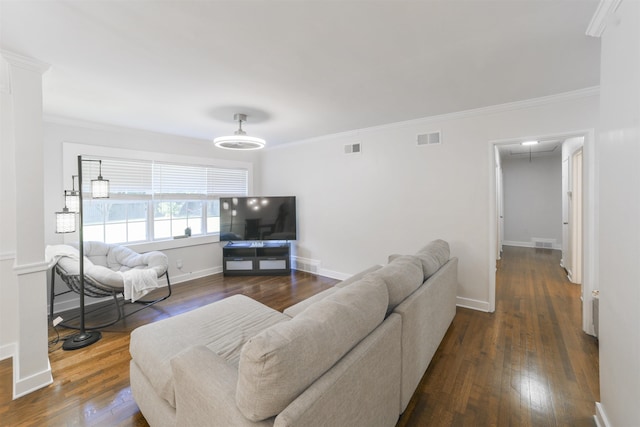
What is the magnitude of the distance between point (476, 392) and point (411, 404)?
511mm

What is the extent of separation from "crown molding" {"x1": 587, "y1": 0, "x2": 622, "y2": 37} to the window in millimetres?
5052

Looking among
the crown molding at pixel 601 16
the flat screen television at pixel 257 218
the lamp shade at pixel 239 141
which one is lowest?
the flat screen television at pixel 257 218

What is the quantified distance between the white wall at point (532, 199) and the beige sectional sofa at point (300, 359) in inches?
278

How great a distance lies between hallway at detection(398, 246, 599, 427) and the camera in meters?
1.72

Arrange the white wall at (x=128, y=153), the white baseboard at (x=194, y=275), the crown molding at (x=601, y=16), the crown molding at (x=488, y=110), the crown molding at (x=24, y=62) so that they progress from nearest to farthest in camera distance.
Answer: the crown molding at (x=601, y=16), the crown molding at (x=24, y=62), the crown molding at (x=488, y=110), the white wall at (x=128, y=153), the white baseboard at (x=194, y=275)

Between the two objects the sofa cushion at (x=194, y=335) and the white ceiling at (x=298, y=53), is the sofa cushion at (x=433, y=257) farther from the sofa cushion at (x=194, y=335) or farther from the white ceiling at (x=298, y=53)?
the white ceiling at (x=298, y=53)

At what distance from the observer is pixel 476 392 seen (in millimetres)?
1911

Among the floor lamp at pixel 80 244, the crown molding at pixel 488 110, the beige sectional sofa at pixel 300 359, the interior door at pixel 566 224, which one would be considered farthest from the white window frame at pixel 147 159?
the interior door at pixel 566 224

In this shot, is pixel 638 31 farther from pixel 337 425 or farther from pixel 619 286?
pixel 337 425

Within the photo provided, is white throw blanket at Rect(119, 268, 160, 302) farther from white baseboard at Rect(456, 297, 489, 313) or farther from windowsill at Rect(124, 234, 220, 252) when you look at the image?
white baseboard at Rect(456, 297, 489, 313)

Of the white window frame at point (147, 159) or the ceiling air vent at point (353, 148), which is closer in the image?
the white window frame at point (147, 159)

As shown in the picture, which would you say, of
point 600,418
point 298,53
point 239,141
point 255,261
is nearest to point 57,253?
point 239,141

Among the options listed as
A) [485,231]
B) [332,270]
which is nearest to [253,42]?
[485,231]

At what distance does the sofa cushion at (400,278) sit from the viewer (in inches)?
66.9
